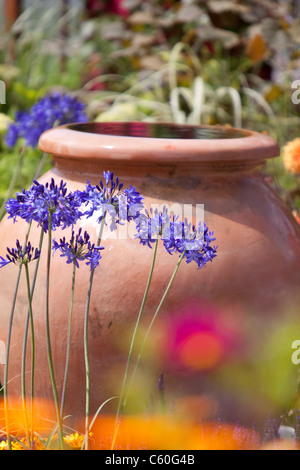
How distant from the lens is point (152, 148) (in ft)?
5.75

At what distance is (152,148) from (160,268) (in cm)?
33

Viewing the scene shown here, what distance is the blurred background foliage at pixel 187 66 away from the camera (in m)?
4.12

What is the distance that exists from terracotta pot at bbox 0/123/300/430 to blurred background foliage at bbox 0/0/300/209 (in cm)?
170

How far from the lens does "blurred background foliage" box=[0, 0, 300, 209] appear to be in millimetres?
4125

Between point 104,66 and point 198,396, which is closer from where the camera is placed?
point 198,396

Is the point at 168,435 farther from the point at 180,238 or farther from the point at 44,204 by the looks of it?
the point at 44,204

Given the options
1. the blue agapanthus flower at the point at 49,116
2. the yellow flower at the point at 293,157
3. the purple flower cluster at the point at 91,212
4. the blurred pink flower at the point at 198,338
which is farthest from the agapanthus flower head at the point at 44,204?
the yellow flower at the point at 293,157

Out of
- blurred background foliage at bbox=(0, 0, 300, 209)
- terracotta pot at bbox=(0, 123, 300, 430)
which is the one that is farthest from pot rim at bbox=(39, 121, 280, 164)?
blurred background foliage at bbox=(0, 0, 300, 209)

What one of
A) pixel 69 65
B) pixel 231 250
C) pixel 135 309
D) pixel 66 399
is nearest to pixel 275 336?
pixel 231 250

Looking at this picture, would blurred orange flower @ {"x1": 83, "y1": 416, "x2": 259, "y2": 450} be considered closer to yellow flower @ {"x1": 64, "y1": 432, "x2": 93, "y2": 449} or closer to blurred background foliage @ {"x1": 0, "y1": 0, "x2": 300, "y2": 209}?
yellow flower @ {"x1": 64, "y1": 432, "x2": 93, "y2": 449}

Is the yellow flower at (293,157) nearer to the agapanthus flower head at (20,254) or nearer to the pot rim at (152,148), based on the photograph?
the pot rim at (152,148)
